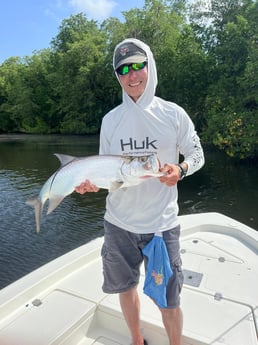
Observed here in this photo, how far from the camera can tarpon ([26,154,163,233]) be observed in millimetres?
2078

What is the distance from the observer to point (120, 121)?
2.35 m

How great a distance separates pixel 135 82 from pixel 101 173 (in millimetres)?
687

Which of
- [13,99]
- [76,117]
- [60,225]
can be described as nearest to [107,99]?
[76,117]

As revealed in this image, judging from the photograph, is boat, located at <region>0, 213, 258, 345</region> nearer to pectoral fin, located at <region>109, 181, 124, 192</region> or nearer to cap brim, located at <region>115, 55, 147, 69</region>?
pectoral fin, located at <region>109, 181, 124, 192</region>

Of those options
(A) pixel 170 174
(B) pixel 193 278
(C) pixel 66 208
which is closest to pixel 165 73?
(C) pixel 66 208

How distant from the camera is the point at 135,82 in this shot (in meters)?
2.32

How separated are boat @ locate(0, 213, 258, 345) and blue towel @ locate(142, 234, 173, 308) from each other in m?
0.56

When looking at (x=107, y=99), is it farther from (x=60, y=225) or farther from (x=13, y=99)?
(x=60, y=225)

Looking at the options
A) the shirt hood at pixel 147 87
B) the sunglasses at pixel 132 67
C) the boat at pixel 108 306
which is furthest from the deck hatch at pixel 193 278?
the sunglasses at pixel 132 67

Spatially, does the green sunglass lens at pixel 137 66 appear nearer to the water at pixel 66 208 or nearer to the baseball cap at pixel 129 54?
the baseball cap at pixel 129 54

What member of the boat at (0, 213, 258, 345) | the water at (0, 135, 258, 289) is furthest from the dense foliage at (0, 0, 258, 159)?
the boat at (0, 213, 258, 345)

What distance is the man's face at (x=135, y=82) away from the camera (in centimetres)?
231

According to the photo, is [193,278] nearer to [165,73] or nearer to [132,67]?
[132,67]

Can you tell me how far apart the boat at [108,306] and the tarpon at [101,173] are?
3.01 feet
